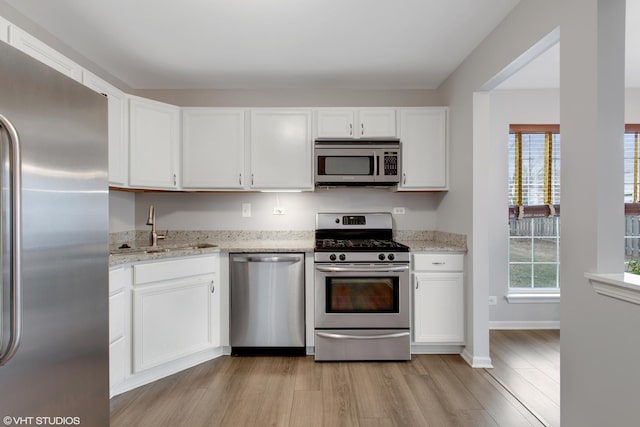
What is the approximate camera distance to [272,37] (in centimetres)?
244

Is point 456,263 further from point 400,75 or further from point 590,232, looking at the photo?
point 400,75

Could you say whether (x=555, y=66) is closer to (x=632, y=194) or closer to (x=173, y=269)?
(x=632, y=194)

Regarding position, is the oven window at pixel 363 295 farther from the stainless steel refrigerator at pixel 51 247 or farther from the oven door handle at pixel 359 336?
the stainless steel refrigerator at pixel 51 247

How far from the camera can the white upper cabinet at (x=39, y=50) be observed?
1.68 meters

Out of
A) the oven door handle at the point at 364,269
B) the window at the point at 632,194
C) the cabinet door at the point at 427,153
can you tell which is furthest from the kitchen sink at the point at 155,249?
the window at the point at 632,194

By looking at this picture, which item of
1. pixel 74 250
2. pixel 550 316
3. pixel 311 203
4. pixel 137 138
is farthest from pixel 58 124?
pixel 550 316

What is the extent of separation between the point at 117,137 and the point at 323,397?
234 centimetres

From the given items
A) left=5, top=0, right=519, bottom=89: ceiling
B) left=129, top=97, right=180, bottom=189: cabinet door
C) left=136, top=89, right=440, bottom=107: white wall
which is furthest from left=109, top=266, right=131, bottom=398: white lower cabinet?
left=136, top=89, right=440, bottom=107: white wall

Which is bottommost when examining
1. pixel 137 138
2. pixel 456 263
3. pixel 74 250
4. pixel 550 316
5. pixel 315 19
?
pixel 550 316

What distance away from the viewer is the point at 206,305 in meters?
2.76

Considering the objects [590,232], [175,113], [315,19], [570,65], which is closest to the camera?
[590,232]

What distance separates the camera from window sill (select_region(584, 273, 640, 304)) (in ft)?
4.13

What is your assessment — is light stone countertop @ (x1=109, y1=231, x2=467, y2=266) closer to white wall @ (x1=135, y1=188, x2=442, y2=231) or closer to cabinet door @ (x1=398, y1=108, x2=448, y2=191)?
white wall @ (x1=135, y1=188, x2=442, y2=231)

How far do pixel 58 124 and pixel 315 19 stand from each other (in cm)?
172
